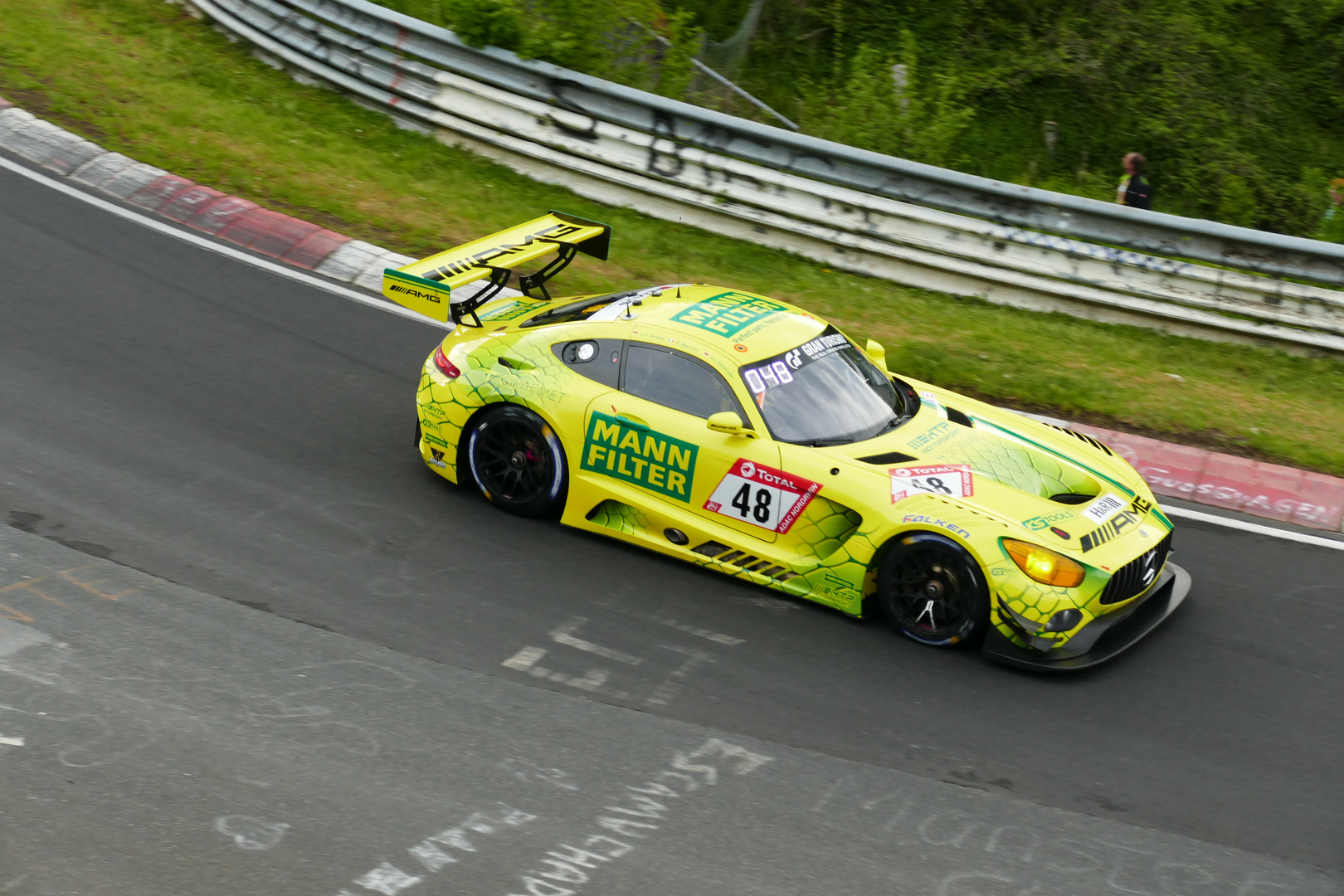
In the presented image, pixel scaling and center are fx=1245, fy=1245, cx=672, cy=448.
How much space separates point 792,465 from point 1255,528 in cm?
359

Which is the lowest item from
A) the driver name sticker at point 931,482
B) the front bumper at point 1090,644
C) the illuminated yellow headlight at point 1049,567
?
the front bumper at point 1090,644

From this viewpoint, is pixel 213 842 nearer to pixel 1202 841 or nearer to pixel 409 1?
pixel 1202 841

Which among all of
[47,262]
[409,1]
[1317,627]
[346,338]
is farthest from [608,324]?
[409,1]

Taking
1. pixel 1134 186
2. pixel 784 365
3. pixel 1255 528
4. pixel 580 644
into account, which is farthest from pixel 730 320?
pixel 1134 186

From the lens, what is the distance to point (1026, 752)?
589cm

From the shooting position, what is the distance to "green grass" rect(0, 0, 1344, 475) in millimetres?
9859

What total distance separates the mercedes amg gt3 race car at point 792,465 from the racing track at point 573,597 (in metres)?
0.22

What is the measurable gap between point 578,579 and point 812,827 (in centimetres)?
230

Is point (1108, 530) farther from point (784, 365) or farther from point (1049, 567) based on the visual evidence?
point (784, 365)

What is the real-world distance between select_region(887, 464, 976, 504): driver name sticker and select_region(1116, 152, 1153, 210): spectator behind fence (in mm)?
6330

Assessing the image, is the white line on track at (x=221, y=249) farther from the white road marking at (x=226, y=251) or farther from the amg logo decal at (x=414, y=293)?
the amg logo decal at (x=414, y=293)

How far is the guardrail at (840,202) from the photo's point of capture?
435 inches

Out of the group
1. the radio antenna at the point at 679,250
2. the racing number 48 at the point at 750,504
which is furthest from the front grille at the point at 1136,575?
the radio antenna at the point at 679,250

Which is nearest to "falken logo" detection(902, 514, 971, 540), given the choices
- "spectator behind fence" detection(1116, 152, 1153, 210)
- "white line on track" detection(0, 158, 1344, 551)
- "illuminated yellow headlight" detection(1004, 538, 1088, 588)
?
"illuminated yellow headlight" detection(1004, 538, 1088, 588)
